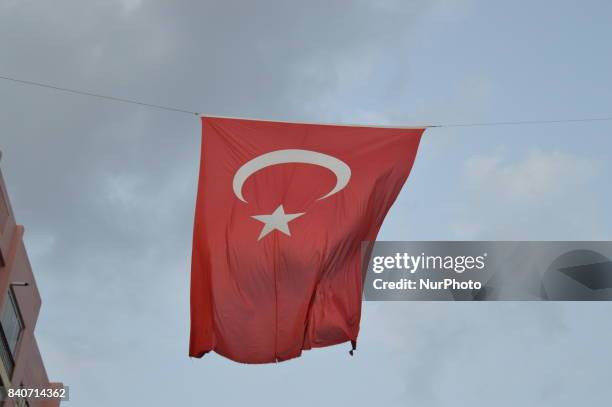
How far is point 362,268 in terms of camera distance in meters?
14.5

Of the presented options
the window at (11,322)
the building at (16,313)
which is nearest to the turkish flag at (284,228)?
the building at (16,313)

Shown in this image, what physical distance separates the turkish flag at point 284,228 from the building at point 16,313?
572 inches

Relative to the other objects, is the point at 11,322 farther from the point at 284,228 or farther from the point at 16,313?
the point at 284,228

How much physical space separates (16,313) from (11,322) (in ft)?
1.95

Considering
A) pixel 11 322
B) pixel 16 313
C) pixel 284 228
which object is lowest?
pixel 284 228

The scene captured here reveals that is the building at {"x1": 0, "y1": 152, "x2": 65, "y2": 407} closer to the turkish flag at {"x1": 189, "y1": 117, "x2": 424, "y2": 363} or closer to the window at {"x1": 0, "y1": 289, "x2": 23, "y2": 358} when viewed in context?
the window at {"x1": 0, "y1": 289, "x2": 23, "y2": 358}

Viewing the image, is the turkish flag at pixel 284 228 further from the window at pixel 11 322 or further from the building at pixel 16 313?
the window at pixel 11 322

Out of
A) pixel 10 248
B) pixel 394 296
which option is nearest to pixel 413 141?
pixel 394 296

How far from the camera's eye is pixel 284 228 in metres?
14.3

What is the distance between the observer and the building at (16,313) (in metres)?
27.3

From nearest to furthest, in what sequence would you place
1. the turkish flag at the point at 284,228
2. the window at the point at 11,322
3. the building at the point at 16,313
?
1. the turkish flag at the point at 284,228
2. the building at the point at 16,313
3. the window at the point at 11,322

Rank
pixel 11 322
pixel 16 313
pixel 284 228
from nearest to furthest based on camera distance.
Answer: pixel 284 228, pixel 11 322, pixel 16 313

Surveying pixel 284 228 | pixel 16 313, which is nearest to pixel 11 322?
pixel 16 313

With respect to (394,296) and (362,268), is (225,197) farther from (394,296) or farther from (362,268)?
(394,296)
